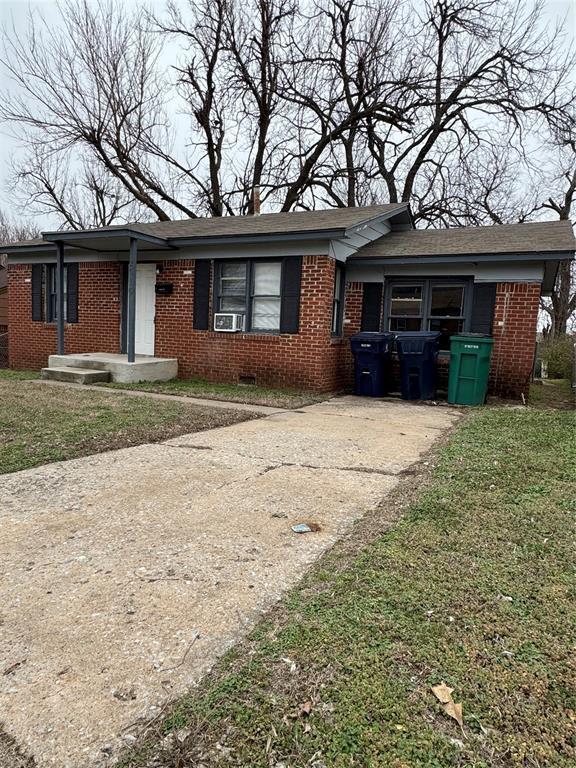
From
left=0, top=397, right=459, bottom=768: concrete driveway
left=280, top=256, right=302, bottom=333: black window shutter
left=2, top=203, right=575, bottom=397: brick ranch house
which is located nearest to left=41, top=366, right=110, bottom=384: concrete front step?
left=2, top=203, right=575, bottom=397: brick ranch house

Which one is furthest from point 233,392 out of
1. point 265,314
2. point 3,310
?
point 3,310

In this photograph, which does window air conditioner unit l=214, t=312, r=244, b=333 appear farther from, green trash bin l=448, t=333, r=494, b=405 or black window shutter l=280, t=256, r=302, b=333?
green trash bin l=448, t=333, r=494, b=405

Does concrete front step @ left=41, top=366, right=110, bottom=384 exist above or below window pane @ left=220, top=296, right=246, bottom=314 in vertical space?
below

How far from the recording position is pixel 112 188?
2723 centimetres

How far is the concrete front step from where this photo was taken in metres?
9.52

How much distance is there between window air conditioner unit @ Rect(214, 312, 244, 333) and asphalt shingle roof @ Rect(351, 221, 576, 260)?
8.39 ft

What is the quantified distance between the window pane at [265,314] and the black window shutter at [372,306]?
1.78 metres

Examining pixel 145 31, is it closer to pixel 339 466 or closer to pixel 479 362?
pixel 479 362

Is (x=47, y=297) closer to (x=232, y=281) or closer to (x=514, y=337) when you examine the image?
(x=232, y=281)

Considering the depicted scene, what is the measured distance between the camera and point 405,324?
989 cm

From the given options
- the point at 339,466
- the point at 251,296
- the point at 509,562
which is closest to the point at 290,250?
the point at 251,296

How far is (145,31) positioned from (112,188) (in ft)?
31.4

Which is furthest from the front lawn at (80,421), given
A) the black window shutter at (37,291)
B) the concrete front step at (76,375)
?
the black window shutter at (37,291)

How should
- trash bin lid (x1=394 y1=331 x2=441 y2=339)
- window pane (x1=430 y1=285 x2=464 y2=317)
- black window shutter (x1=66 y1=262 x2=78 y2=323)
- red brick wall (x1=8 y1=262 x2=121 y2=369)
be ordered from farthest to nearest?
black window shutter (x1=66 y1=262 x2=78 y2=323)
red brick wall (x1=8 y1=262 x2=121 y2=369)
window pane (x1=430 y1=285 x2=464 y2=317)
trash bin lid (x1=394 y1=331 x2=441 y2=339)
